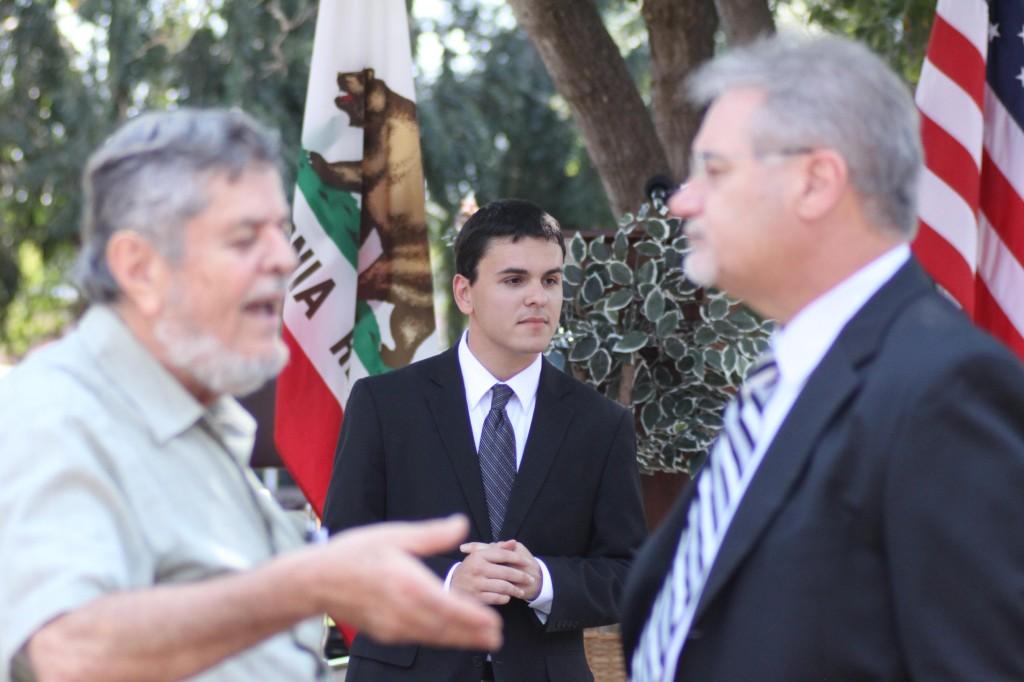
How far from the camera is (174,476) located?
5.60 feet

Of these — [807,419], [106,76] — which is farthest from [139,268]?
[106,76]

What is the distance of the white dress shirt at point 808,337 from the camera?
6.64ft

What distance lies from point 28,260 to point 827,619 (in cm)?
2034

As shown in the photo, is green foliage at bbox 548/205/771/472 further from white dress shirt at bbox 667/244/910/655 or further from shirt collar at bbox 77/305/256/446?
shirt collar at bbox 77/305/256/446

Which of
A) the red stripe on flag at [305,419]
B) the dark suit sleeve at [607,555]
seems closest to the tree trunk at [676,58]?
the red stripe on flag at [305,419]

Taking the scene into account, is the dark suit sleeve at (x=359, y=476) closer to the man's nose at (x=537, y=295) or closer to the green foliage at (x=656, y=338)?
the man's nose at (x=537, y=295)

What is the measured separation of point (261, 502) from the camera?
1.86m

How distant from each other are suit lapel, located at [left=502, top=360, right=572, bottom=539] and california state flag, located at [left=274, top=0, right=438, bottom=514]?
1323mm

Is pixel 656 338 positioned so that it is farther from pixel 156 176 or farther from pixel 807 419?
pixel 156 176

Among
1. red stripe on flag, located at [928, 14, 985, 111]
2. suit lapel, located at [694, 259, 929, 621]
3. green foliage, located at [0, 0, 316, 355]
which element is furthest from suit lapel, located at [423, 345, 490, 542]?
green foliage, located at [0, 0, 316, 355]

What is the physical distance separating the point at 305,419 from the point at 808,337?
117 inches

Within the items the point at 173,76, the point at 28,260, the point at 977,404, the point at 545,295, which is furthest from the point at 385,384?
the point at 28,260

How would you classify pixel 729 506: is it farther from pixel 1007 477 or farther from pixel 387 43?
pixel 387 43

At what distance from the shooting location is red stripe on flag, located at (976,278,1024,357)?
175 inches
